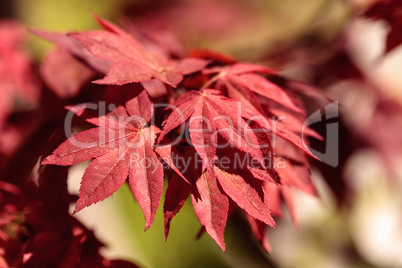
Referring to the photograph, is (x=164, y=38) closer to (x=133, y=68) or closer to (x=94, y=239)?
(x=133, y=68)

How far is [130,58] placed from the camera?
60 cm

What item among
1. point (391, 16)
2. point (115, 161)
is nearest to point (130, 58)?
point (115, 161)

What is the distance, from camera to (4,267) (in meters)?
0.61

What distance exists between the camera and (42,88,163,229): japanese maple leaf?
19.6 inches

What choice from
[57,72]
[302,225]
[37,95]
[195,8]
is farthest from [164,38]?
[195,8]

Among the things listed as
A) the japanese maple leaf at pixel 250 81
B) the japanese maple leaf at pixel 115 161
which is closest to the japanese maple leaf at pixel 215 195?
the japanese maple leaf at pixel 115 161

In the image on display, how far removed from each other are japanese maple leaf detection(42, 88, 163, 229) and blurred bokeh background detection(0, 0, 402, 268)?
0.44 meters

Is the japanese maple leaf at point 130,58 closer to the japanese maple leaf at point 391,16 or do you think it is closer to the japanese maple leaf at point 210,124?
the japanese maple leaf at point 210,124

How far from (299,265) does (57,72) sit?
94 centimetres

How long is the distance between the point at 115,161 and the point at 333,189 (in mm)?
720

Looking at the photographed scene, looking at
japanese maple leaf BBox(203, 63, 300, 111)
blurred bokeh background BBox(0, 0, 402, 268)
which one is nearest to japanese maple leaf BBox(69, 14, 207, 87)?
japanese maple leaf BBox(203, 63, 300, 111)

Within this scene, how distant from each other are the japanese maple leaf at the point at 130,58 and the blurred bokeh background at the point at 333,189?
1.06 ft

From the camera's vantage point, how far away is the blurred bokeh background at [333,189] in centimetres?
110

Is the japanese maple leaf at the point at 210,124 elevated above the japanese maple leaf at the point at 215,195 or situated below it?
above
